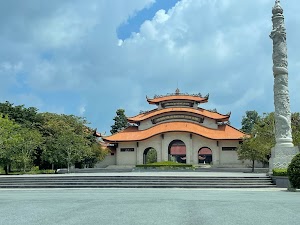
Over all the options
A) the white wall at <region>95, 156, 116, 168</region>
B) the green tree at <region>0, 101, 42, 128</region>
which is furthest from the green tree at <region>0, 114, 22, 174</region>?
the white wall at <region>95, 156, 116, 168</region>

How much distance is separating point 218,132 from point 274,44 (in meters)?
28.6

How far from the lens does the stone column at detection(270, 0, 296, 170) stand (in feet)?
84.2

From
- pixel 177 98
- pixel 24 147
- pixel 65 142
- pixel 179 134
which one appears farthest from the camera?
pixel 177 98

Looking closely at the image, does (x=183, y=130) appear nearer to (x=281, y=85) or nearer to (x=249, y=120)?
(x=281, y=85)

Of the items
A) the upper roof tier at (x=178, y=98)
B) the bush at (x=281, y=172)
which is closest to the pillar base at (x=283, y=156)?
the bush at (x=281, y=172)

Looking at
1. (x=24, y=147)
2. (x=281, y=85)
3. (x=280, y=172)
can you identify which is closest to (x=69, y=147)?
(x=24, y=147)

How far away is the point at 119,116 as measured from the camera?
78.3 m

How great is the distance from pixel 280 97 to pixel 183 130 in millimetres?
26318

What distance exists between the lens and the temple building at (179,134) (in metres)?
53.4

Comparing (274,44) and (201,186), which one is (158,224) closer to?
(201,186)

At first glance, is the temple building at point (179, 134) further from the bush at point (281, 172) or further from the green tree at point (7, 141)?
the bush at point (281, 172)

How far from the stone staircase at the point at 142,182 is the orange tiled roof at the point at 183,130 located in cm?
2865

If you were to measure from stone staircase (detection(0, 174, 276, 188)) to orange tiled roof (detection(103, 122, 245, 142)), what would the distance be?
28653 mm

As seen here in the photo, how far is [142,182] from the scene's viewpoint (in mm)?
22875
